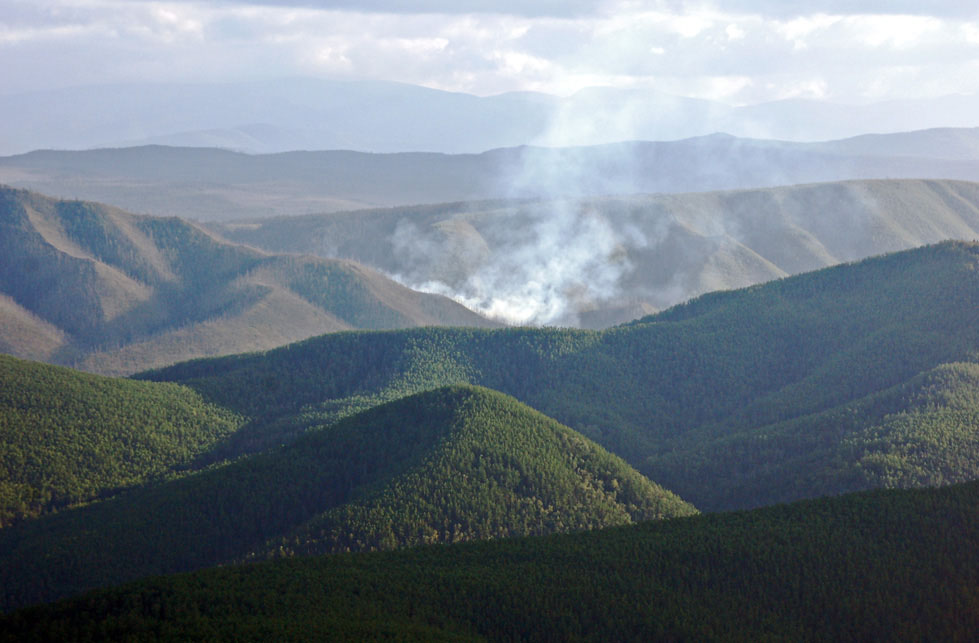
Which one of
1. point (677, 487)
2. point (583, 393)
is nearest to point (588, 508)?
point (677, 487)

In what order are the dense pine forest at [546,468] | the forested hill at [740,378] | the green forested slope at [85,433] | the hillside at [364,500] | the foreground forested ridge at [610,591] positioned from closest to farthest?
the foreground forested ridge at [610,591]
the dense pine forest at [546,468]
the hillside at [364,500]
the green forested slope at [85,433]
the forested hill at [740,378]

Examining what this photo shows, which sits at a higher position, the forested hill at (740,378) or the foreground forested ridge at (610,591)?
the foreground forested ridge at (610,591)

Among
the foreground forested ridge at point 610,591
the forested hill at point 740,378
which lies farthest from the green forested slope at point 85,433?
the foreground forested ridge at point 610,591

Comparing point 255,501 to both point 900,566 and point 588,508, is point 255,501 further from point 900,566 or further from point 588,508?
point 900,566

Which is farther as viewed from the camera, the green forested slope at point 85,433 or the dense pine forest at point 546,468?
the green forested slope at point 85,433

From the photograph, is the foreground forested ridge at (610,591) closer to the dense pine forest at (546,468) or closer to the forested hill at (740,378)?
the dense pine forest at (546,468)

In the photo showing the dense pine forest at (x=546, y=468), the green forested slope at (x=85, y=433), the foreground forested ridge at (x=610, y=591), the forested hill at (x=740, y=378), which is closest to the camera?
the foreground forested ridge at (x=610, y=591)
